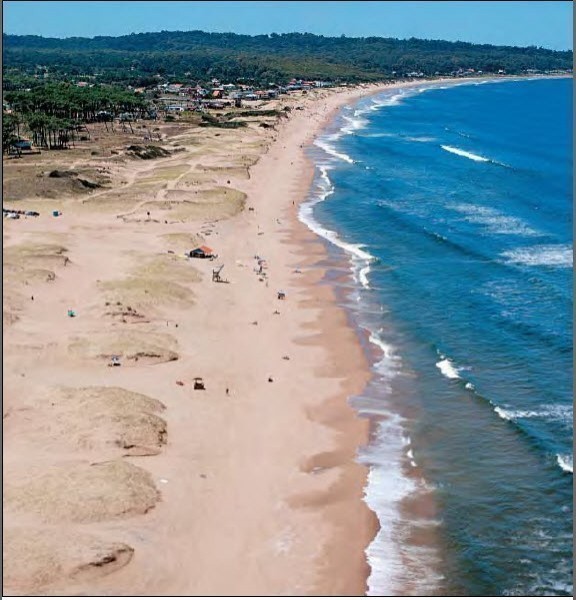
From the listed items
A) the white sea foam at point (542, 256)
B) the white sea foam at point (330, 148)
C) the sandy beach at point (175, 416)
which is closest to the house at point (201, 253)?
the sandy beach at point (175, 416)

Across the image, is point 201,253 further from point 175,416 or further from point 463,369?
point 175,416

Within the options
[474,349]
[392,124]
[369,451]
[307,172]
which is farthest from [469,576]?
[392,124]

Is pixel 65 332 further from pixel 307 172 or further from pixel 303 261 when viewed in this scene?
pixel 307 172

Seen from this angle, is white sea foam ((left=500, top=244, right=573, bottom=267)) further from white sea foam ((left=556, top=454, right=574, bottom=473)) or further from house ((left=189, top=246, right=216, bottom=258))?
white sea foam ((left=556, top=454, right=574, bottom=473))

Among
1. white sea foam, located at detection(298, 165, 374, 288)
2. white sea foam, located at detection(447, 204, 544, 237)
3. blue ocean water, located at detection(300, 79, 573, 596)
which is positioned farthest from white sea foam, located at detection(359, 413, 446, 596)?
white sea foam, located at detection(447, 204, 544, 237)

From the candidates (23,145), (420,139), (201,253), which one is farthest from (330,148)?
(201,253)

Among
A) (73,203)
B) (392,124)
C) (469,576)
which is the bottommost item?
(469,576)
